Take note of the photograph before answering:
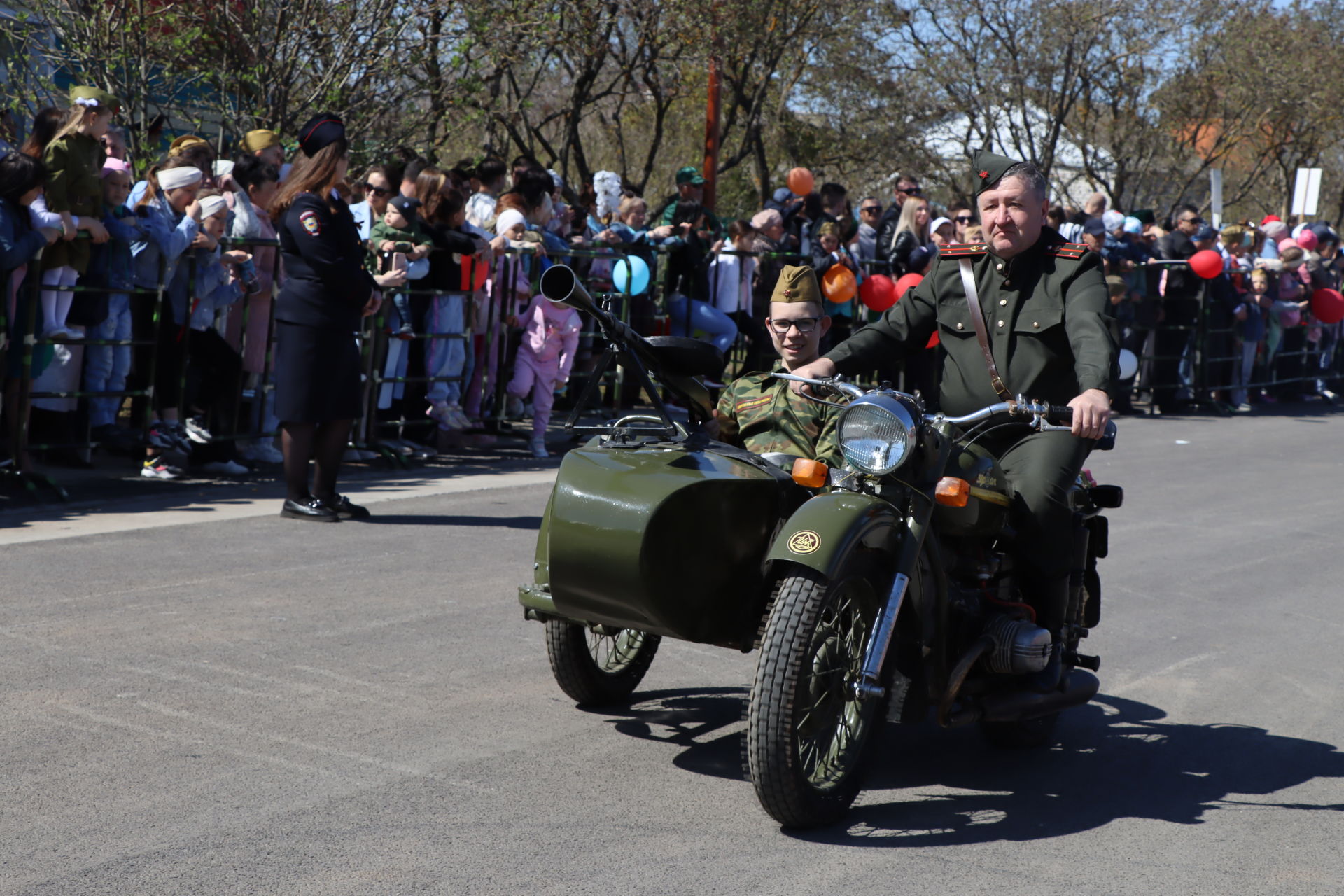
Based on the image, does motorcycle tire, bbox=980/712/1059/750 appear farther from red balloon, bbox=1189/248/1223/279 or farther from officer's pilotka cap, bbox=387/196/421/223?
red balloon, bbox=1189/248/1223/279

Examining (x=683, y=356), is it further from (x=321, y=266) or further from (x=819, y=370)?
(x=321, y=266)

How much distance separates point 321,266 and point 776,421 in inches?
170

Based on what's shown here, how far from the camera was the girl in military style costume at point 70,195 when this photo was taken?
9.14 metres

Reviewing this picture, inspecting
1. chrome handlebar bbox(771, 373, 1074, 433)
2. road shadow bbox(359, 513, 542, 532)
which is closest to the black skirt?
road shadow bbox(359, 513, 542, 532)

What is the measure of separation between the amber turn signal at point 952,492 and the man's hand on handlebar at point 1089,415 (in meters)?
0.33

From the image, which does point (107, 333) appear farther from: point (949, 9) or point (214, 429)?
point (949, 9)

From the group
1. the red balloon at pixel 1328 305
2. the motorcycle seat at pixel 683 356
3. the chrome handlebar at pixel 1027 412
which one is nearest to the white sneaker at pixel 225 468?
the motorcycle seat at pixel 683 356

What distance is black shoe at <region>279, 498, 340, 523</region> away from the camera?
8.68 metres

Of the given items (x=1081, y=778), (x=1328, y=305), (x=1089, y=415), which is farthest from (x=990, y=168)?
(x=1328, y=305)

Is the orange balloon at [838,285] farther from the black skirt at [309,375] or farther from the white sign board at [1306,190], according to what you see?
the white sign board at [1306,190]

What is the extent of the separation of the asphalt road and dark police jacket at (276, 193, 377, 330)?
4.41 ft

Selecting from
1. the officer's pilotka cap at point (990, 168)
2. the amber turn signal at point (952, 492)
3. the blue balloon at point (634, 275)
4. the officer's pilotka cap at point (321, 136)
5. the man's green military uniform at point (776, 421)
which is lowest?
the amber turn signal at point (952, 492)

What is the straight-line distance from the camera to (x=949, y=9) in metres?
32.0

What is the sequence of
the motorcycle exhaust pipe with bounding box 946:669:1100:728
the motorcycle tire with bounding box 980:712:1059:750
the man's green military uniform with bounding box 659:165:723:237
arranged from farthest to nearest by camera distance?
the man's green military uniform with bounding box 659:165:723:237
the motorcycle tire with bounding box 980:712:1059:750
the motorcycle exhaust pipe with bounding box 946:669:1100:728
